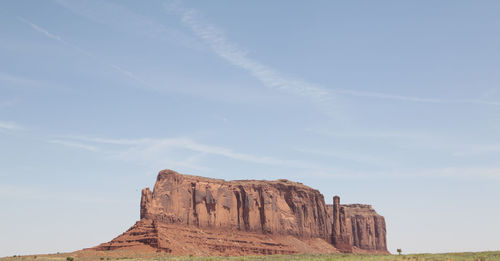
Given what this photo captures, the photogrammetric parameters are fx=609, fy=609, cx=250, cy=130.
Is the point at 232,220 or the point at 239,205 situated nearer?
the point at 232,220

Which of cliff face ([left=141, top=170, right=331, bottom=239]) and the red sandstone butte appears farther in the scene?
cliff face ([left=141, top=170, right=331, bottom=239])

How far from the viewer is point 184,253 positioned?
92.7 metres

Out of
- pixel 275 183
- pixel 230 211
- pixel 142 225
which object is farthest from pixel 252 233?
pixel 142 225

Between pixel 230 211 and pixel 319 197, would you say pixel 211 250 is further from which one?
pixel 319 197

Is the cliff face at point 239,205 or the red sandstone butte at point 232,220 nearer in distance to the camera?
the red sandstone butte at point 232,220

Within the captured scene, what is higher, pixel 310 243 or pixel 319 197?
pixel 319 197

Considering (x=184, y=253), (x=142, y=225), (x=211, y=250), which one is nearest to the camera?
(x=184, y=253)

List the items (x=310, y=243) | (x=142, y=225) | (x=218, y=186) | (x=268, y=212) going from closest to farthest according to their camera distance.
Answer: (x=142, y=225) < (x=218, y=186) < (x=268, y=212) < (x=310, y=243)

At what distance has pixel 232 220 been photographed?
413 feet

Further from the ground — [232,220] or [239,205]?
[239,205]

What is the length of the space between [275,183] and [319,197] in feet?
63.8

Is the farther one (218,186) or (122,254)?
(218,186)

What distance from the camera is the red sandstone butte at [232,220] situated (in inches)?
3903

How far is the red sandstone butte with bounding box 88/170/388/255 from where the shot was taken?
325 ft
